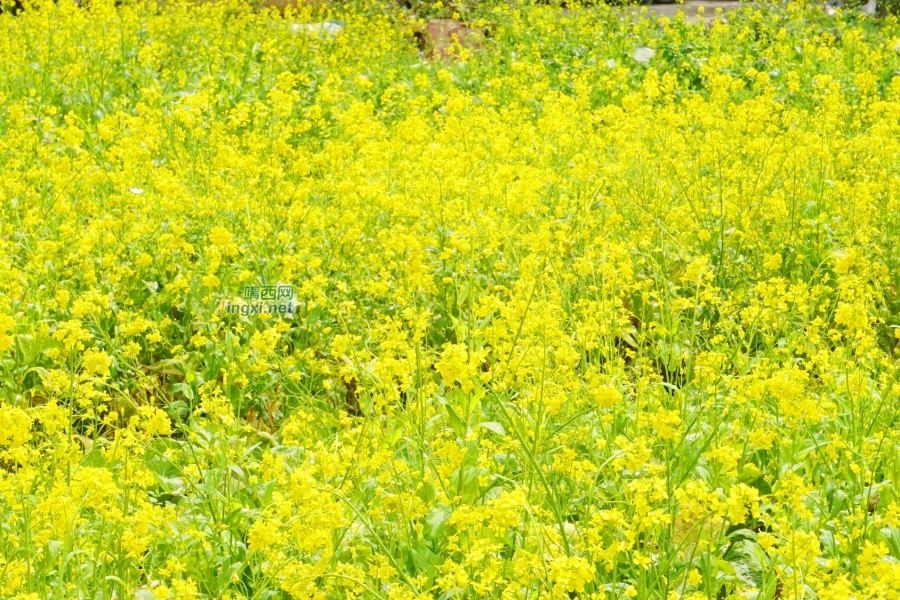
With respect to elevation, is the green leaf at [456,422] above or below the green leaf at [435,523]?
above

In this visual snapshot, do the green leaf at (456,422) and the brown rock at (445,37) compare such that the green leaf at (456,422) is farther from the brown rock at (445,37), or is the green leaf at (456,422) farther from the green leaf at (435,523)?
the brown rock at (445,37)

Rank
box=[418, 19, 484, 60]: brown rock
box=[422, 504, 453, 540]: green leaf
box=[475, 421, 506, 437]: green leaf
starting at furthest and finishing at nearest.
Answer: box=[418, 19, 484, 60]: brown rock, box=[475, 421, 506, 437]: green leaf, box=[422, 504, 453, 540]: green leaf

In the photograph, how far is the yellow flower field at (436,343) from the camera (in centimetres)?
208

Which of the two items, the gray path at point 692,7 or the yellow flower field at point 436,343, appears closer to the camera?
the yellow flower field at point 436,343

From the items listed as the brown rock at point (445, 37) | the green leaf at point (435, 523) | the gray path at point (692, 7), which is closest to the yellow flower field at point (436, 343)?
Answer: the green leaf at point (435, 523)

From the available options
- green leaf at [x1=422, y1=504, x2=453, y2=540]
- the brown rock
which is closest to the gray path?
the brown rock

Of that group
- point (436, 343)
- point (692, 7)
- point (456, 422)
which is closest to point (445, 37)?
point (692, 7)

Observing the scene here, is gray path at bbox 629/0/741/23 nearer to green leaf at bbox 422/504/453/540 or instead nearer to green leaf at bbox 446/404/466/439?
green leaf at bbox 446/404/466/439

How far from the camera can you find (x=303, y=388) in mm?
3158

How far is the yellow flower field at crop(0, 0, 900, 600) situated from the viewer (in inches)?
81.7

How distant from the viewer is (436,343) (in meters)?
3.64

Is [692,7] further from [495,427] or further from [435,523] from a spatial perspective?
[435,523]

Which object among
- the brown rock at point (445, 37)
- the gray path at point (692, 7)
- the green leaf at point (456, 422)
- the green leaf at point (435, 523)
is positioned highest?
the gray path at point (692, 7)

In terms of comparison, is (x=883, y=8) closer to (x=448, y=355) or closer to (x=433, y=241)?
(x=433, y=241)
